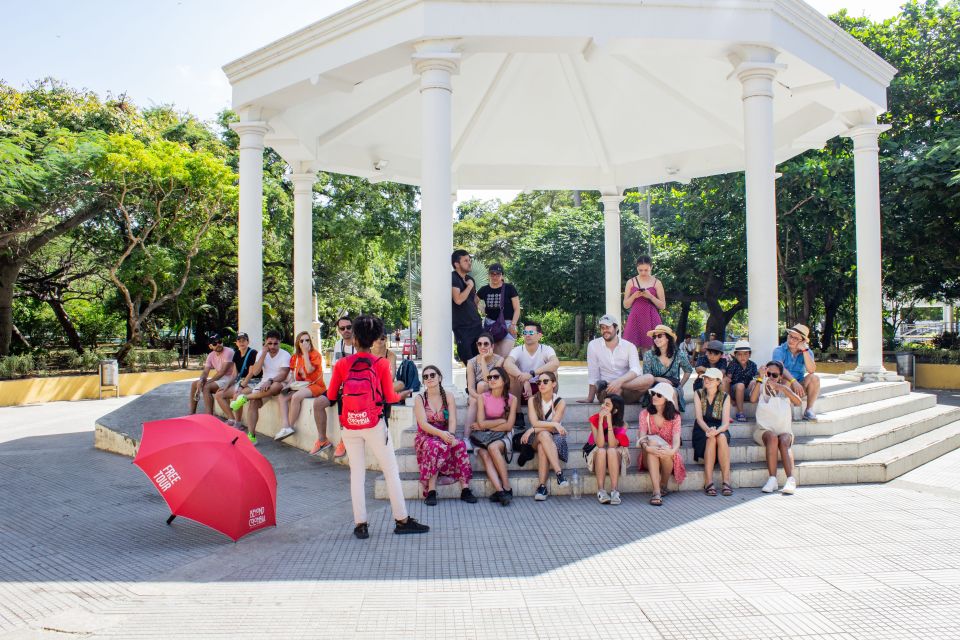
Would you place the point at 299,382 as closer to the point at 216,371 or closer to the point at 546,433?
the point at 216,371

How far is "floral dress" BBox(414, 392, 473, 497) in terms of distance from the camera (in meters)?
6.29

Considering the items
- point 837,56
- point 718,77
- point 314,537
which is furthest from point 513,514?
point 718,77

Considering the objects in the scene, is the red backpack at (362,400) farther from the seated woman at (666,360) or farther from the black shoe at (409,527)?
the seated woman at (666,360)

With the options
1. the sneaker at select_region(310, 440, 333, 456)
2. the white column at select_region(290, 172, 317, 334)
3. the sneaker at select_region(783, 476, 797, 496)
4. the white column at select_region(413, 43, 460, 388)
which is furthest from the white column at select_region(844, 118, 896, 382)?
the white column at select_region(290, 172, 317, 334)

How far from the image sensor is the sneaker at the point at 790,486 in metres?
6.60

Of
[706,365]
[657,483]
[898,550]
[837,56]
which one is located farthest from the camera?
[837,56]

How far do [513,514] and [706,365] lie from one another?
11.3ft

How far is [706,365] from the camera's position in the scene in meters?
8.07

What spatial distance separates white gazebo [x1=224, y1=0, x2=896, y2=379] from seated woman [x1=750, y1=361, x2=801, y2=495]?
1.01 m

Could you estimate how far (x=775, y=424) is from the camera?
689 centimetres

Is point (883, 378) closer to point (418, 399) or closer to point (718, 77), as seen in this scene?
point (718, 77)

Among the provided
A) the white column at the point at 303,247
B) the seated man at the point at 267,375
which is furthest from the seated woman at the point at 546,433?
the white column at the point at 303,247

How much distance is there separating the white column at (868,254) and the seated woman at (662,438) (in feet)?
19.2

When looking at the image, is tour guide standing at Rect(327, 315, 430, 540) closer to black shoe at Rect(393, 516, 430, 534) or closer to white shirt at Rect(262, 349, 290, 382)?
black shoe at Rect(393, 516, 430, 534)
